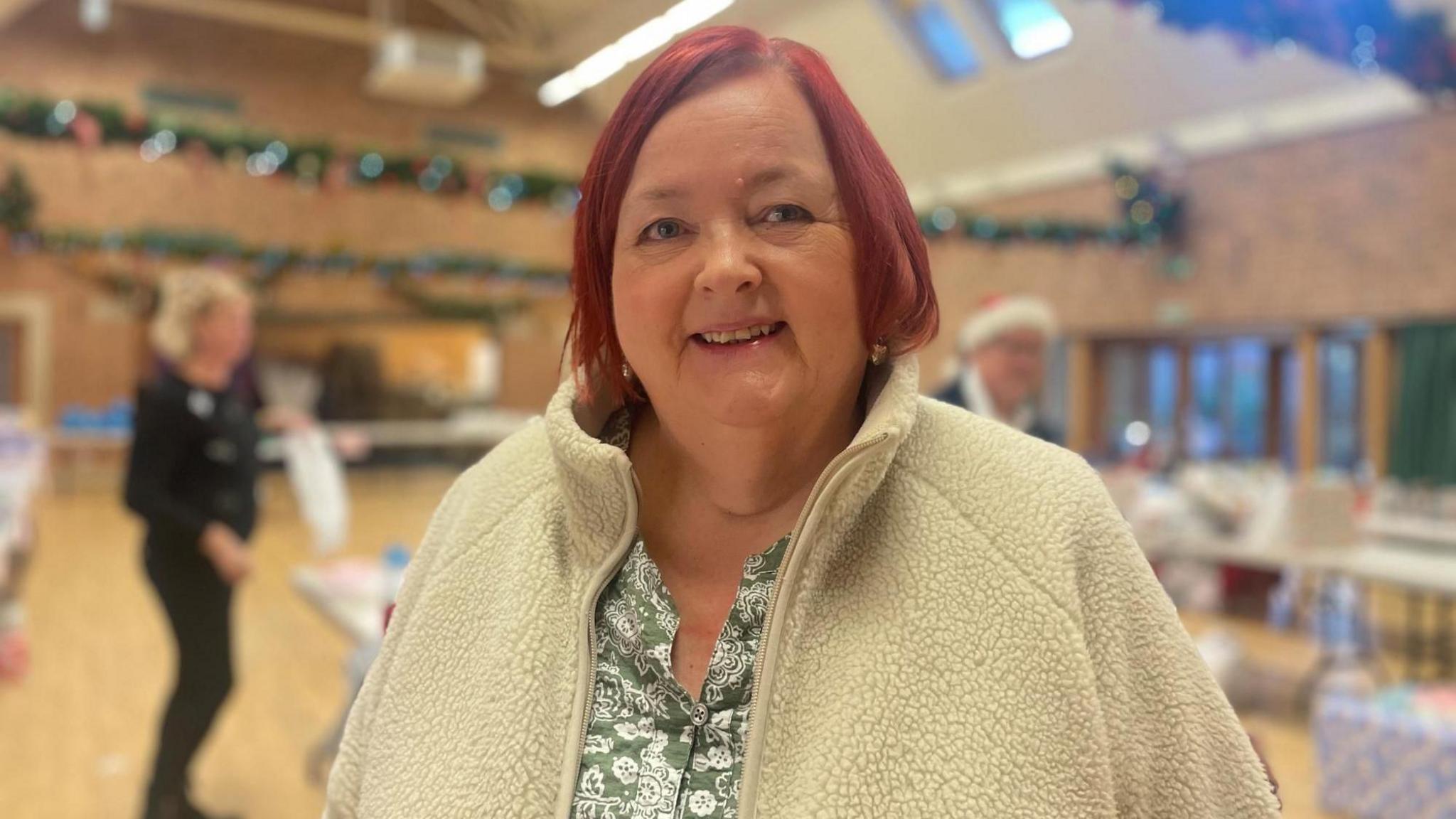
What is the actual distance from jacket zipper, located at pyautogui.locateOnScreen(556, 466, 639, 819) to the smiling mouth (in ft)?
0.53

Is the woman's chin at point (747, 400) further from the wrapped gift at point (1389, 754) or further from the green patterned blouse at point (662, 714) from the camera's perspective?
the wrapped gift at point (1389, 754)

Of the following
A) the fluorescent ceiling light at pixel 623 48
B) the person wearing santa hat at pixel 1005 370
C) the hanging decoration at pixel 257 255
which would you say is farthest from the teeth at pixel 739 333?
the hanging decoration at pixel 257 255

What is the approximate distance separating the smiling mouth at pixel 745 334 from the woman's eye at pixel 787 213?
0.30ft

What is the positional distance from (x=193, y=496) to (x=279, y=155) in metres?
4.45

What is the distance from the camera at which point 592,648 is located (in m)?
1.03

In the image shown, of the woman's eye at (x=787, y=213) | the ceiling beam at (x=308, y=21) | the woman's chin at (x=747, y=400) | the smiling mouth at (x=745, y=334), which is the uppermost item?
the ceiling beam at (x=308, y=21)

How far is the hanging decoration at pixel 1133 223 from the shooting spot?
11.0 m

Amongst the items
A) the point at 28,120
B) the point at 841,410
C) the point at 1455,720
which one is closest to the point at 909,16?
the point at 28,120

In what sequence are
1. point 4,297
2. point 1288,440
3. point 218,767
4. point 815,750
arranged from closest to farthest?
point 815,750
point 218,767
point 1288,440
point 4,297

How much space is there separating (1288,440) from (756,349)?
1145cm

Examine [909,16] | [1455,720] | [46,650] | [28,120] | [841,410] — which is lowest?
[46,650]

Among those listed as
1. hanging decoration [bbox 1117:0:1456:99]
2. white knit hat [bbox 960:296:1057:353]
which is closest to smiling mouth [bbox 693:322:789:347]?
white knit hat [bbox 960:296:1057:353]

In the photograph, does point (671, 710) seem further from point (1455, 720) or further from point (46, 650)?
point (46, 650)

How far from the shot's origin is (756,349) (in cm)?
95
